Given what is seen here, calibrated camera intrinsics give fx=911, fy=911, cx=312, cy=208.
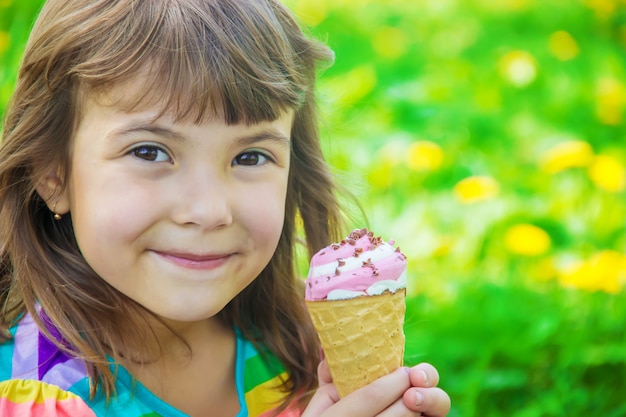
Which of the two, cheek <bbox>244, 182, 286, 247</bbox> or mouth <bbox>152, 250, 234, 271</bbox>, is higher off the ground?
cheek <bbox>244, 182, 286, 247</bbox>

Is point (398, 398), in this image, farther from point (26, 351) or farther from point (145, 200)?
point (26, 351)

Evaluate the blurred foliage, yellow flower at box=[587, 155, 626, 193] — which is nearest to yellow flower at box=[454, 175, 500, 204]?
the blurred foliage

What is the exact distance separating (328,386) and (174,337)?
0.35m

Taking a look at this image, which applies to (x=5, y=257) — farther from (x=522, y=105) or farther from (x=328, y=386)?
(x=522, y=105)

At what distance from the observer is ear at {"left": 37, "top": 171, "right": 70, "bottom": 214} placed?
67.3 inches

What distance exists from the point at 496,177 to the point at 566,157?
295 mm

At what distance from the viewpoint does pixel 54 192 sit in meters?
1.72

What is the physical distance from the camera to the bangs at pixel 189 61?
1529 millimetres

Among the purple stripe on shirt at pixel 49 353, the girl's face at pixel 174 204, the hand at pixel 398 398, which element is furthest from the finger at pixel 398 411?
the purple stripe on shirt at pixel 49 353

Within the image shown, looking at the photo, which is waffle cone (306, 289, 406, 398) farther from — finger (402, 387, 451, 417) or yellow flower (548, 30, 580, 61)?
yellow flower (548, 30, 580, 61)

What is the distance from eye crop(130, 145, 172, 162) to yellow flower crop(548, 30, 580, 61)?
2995 mm

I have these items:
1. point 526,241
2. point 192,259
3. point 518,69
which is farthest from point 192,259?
point 518,69

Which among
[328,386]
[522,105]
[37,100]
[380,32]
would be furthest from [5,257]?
[380,32]

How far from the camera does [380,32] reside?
14.7 feet
